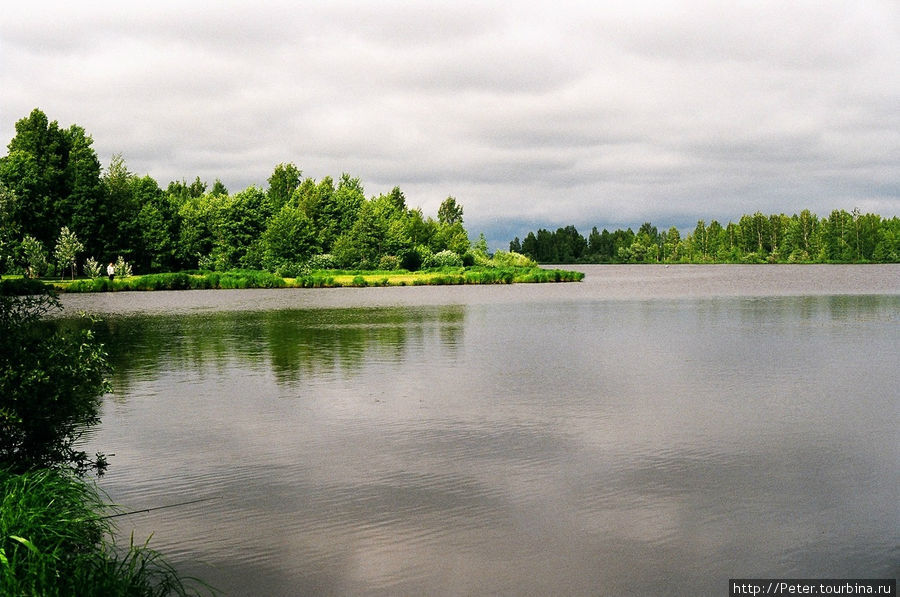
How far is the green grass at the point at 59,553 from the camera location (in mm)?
6441

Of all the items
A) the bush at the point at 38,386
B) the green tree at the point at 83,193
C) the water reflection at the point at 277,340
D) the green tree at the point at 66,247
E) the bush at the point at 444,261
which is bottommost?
the water reflection at the point at 277,340

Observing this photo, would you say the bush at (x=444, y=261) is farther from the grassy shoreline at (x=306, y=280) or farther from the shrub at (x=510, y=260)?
the shrub at (x=510, y=260)

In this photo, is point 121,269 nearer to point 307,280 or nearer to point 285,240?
point 307,280

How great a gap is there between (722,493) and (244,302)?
48777 mm

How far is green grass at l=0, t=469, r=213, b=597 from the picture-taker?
6441 mm

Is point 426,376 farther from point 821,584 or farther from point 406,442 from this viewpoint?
point 821,584

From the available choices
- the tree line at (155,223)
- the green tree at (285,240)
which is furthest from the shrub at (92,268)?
the green tree at (285,240)

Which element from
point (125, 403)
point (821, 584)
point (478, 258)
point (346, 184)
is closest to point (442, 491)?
point (821, 584)

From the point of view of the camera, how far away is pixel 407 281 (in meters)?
81.3

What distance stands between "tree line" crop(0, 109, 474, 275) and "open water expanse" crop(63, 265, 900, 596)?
5432 cm

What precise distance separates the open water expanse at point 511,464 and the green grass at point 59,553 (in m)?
0.61

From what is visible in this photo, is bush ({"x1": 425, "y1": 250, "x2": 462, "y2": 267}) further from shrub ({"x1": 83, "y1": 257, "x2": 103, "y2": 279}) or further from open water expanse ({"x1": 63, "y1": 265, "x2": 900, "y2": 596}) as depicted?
open water expanse ({"x1": 63, "y1": 265, "x2": 900, "y2": 596})

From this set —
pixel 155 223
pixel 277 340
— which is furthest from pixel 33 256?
pixel 277 340

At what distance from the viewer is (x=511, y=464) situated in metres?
11.9
